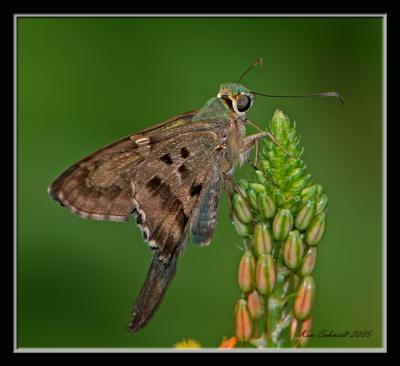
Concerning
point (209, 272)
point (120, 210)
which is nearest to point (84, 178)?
point (120, 210)

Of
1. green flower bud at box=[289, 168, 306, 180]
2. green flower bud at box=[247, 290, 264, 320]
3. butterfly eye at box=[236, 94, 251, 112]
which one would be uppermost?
butterfly eye at box=[236, 94, 251, 112]

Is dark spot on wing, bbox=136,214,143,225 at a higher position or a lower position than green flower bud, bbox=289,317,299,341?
higher

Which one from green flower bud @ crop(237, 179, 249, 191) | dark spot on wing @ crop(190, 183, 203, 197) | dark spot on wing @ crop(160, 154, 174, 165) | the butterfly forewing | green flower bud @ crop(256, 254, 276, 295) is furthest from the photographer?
dark spot on wing @ crop(160, 154, 174, 165)

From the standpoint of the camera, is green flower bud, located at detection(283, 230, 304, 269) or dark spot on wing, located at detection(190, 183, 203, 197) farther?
dark spot on wing, located at detection(190, 183, 203, 197)

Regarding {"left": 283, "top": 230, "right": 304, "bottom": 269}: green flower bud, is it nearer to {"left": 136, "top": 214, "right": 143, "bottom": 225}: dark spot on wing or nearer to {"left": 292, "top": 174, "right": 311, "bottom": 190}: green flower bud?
{"left": 292, "top": 174, "right": 311, "bottom": 190}: green flower bud

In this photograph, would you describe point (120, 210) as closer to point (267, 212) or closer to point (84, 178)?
point (84, 178)

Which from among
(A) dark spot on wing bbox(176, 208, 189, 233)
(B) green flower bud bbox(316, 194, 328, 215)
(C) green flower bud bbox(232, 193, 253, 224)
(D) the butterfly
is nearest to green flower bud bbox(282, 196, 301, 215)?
(B) green flower bud bbox(316, 194, 328, 215)

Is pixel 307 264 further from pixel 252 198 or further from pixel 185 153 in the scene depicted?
pixel 185 153

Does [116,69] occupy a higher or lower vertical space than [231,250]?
higher
